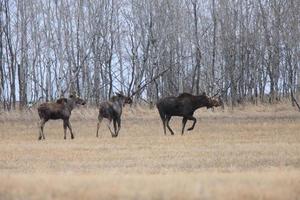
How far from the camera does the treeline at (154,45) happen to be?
46.8m

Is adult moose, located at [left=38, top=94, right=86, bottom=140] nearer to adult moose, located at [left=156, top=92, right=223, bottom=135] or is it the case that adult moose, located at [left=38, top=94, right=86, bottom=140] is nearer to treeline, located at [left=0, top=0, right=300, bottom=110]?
adult moose, located at [left=156, top=92, right=223, bottom=135]

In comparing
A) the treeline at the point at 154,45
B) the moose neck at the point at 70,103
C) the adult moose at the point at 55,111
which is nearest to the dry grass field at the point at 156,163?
the adult moose at the point at 55,111

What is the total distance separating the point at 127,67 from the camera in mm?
54469

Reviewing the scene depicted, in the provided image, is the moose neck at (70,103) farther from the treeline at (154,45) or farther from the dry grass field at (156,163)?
the treeline at (154,45)

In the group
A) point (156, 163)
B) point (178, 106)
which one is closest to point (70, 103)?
point (178, 106)

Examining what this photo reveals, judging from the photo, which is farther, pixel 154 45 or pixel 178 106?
pixel 154 45

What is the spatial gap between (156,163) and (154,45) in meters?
32.8

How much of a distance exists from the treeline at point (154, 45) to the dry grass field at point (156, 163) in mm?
12711

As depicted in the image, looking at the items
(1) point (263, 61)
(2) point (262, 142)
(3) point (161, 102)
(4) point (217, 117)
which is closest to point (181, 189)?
(2) point (262, 142)

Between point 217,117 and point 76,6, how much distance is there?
52.3 ft

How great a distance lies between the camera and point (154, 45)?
4812 cm

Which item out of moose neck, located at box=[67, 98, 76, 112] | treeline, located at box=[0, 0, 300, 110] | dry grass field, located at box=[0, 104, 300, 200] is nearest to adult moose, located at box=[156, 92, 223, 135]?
dry grass field, located at box=[0, 104, 300, 200]

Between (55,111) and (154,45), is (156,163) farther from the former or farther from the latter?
(154,45)

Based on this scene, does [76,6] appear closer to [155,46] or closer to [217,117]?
[155,46]
